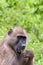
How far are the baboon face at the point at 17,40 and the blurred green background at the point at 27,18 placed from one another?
6.12ft

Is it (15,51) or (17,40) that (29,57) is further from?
(17,40)

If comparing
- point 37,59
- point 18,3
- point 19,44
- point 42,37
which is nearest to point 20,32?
point 19,44

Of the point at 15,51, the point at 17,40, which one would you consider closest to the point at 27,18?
the point at 17,40

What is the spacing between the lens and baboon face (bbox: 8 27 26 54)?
32.4 feet

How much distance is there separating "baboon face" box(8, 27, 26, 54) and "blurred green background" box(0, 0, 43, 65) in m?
1.87

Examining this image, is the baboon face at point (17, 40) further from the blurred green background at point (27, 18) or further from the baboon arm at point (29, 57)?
the blurred green background at point (27, 18)

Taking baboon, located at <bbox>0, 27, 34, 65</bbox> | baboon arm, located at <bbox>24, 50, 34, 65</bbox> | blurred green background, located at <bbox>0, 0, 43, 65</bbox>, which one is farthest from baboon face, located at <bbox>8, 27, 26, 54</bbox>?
blurred green background, located at <bbox>0, 0, 43, 65</bbox>

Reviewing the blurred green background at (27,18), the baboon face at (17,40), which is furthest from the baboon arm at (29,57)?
the blurred green background at (27,18)

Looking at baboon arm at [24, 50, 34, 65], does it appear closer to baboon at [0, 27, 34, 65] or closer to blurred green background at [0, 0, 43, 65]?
baboon at [0, 27, 34, 65]

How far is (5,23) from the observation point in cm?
1348

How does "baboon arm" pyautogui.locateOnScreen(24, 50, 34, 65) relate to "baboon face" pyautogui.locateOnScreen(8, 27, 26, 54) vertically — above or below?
below

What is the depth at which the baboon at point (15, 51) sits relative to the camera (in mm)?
9828

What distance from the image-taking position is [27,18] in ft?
46.0

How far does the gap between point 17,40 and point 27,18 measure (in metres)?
3.95
